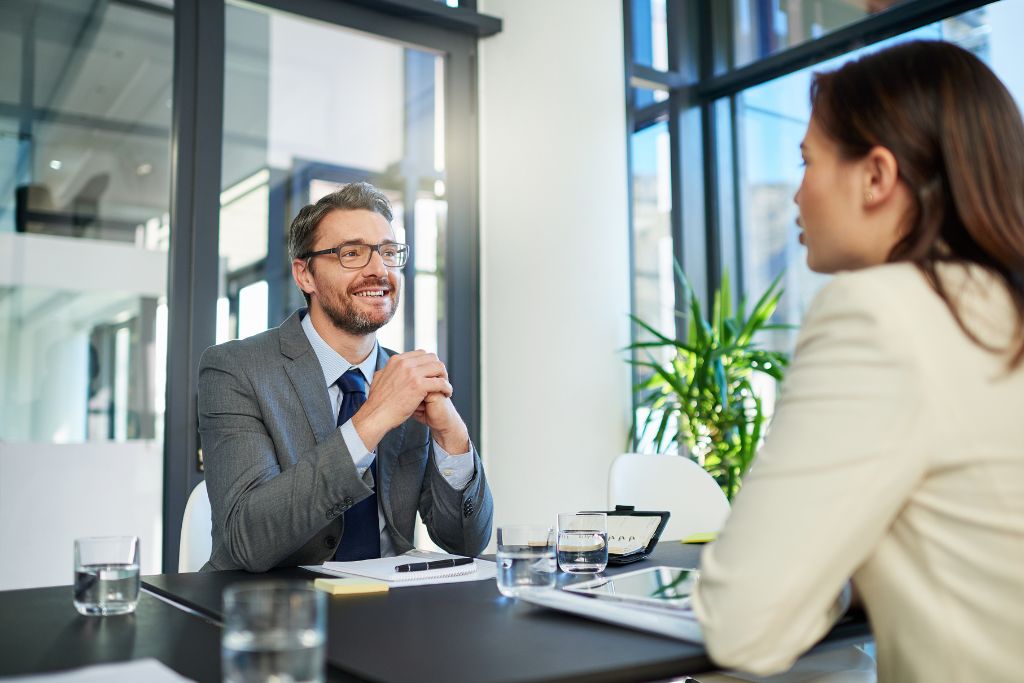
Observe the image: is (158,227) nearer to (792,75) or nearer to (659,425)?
(659,425)

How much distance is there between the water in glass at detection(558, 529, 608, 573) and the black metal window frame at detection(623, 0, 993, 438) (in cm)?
317

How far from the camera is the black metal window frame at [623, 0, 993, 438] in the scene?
4797mm

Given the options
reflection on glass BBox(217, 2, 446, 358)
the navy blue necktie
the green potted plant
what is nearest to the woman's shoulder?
the navy blue necktie

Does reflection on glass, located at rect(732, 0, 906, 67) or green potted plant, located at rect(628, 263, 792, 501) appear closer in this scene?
green potted plant, located at rect(628, 263, 792, 501)

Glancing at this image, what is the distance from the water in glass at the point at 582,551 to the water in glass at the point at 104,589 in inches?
27.7

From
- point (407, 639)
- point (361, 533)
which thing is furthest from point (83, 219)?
point (407, 639)

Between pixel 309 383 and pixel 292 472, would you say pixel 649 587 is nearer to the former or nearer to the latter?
pixel 292 472

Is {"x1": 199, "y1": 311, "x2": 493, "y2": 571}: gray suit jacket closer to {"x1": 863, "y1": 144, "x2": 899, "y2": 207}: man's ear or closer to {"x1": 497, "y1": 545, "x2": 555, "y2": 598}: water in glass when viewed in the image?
{"x1": 497, "y1": 545, "x2": 555, "y2": 598}: water in glass

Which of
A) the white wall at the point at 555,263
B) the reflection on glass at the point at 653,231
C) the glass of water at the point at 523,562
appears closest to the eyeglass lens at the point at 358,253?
the glass of water at the point at 523,562

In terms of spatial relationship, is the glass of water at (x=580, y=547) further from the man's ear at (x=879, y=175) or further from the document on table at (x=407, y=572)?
the man's ear at (x=879, y=175)

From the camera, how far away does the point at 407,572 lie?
63.7 inches

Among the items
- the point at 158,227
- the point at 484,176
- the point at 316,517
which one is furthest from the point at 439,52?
the point at 316,517

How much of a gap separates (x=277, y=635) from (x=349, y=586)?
0.70 m

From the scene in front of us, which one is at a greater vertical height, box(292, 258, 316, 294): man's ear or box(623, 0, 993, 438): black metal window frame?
box(623, 0, 993, 438): black metal window frame
